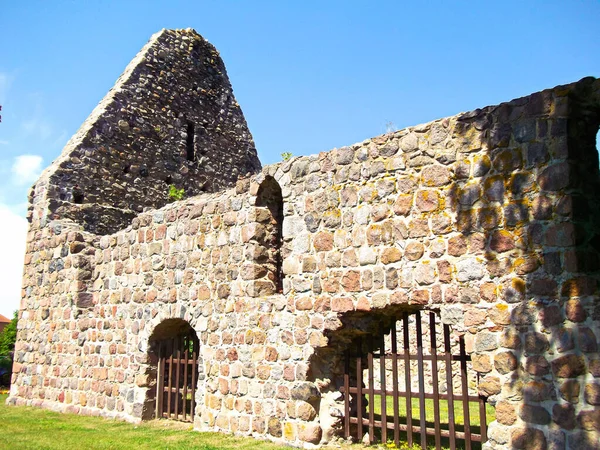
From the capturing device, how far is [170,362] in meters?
9.38

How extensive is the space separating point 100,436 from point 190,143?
782cm

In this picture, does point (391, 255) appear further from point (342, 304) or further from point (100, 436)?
point (100, 436)

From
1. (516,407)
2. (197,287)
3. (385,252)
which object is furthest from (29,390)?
(516,407)

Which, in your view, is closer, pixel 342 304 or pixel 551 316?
pixel 551 316

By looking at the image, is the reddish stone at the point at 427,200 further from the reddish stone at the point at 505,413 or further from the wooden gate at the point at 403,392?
the reddish stone at the point at 505,413

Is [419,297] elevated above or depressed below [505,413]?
above

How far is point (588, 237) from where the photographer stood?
17.6 feet

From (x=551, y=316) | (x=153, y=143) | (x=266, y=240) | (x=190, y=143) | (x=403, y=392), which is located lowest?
(x=403, y=392)

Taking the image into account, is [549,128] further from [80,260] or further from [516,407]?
[80,260]

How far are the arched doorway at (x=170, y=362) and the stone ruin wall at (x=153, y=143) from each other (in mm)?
3459

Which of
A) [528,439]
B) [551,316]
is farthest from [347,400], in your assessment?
[551,316]

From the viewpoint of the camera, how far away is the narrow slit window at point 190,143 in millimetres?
13995

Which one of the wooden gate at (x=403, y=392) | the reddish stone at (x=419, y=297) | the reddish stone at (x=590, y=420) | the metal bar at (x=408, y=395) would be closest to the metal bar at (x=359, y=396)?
the wooden gate at (x=403, y=392)

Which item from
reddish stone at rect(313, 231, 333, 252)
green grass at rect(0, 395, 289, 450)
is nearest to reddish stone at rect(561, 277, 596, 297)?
reddish stone at rect(313, 231, 333, 252)
